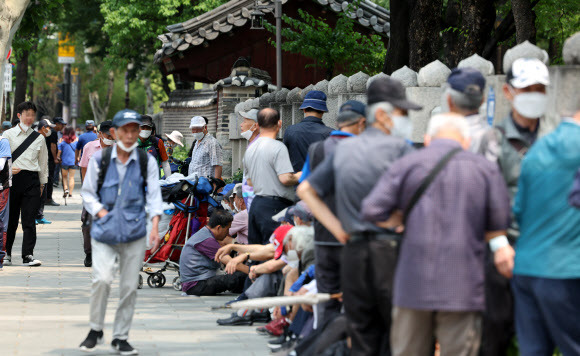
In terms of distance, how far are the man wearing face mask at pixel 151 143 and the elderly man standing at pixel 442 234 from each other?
866cm

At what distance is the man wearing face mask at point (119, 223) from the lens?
7723 mm

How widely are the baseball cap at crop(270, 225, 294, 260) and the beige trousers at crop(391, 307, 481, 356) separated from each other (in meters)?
3.79

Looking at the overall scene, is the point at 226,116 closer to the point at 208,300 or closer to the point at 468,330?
the point at 208,300

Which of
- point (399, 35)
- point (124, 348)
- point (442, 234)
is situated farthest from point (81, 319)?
point (399, 35)

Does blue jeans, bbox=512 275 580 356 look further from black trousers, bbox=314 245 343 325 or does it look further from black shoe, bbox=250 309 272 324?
black shoe, bbox=250 309 272 324

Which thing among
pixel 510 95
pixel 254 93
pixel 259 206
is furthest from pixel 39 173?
pixel 510 95

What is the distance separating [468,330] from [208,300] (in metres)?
6.29

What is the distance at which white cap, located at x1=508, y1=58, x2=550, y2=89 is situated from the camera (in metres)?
5.41

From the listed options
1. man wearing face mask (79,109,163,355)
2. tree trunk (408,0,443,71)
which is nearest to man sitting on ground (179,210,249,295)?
man wearing face mask (79,109,163,355)

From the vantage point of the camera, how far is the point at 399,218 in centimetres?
512

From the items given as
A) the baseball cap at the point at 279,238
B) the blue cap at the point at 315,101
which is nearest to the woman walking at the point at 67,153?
the blue cap at the point at 315,101

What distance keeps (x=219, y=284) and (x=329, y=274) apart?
4556mm

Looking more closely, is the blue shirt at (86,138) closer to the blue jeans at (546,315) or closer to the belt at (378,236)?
the belt at (378,236)

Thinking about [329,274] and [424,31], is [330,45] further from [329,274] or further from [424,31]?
[329,274]
